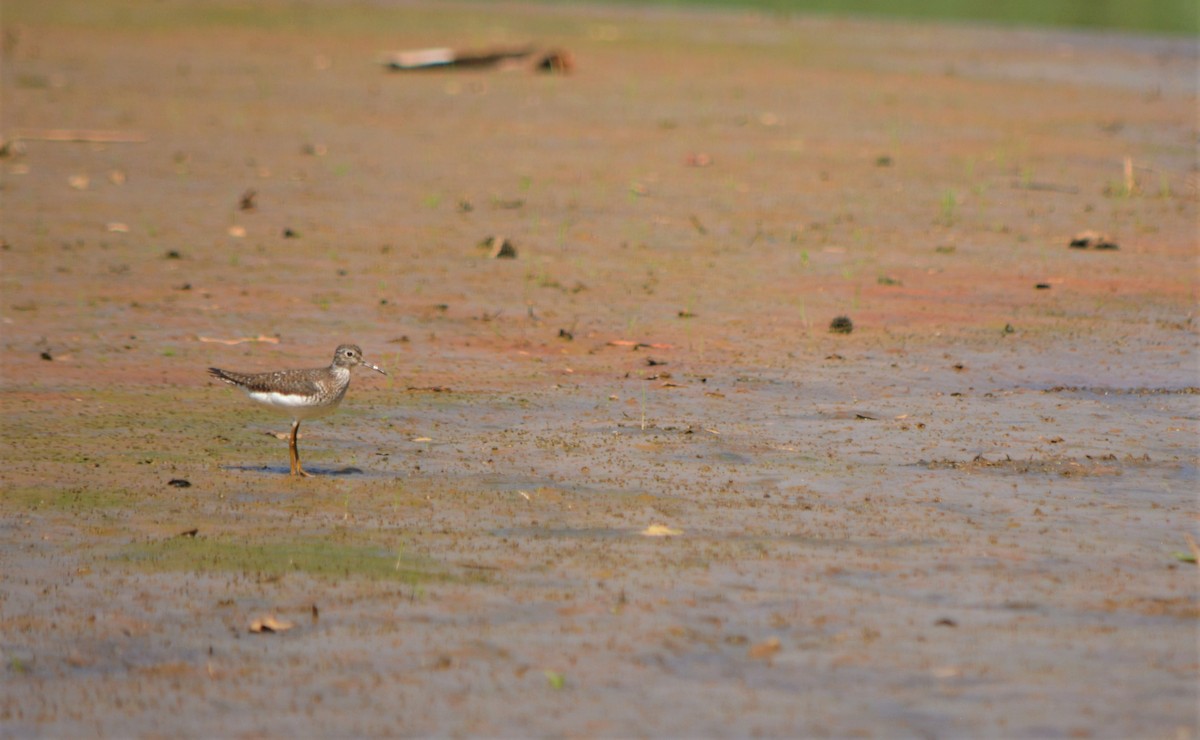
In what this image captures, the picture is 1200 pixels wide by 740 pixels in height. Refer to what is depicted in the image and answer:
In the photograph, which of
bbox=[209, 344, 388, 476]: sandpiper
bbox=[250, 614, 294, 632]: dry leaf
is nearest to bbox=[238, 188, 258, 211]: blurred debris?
bbox=[209, 344, 388, 476]: sandpiper

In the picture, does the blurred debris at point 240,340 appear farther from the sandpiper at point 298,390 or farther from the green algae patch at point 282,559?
the green algae patch at point 282,559

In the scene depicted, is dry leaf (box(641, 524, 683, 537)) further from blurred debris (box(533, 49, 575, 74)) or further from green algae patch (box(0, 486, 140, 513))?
blurred debris (box(533, 49, 575, 74))

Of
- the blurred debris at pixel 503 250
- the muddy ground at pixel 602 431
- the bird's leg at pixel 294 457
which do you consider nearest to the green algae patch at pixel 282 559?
the muddy ground at pixel 602 431

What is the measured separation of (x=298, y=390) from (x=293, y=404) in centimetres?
7

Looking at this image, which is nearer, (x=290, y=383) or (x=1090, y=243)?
(x=290, y=383)

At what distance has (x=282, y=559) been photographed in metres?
6.15

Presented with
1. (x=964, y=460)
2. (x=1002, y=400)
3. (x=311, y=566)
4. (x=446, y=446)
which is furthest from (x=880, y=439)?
(x=311, y=566)

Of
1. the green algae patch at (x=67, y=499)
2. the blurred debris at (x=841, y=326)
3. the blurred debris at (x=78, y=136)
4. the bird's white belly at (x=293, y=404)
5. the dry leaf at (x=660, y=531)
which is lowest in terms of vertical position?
the green algae patch at (x=67, y=499)

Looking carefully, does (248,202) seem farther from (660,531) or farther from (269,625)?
(269,625)

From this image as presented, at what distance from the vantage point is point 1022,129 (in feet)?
65.0

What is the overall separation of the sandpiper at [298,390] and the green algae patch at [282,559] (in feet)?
2.92

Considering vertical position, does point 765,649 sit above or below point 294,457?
below

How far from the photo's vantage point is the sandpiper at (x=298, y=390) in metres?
7.20

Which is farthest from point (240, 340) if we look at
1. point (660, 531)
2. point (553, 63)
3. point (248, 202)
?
point (553, 63)
